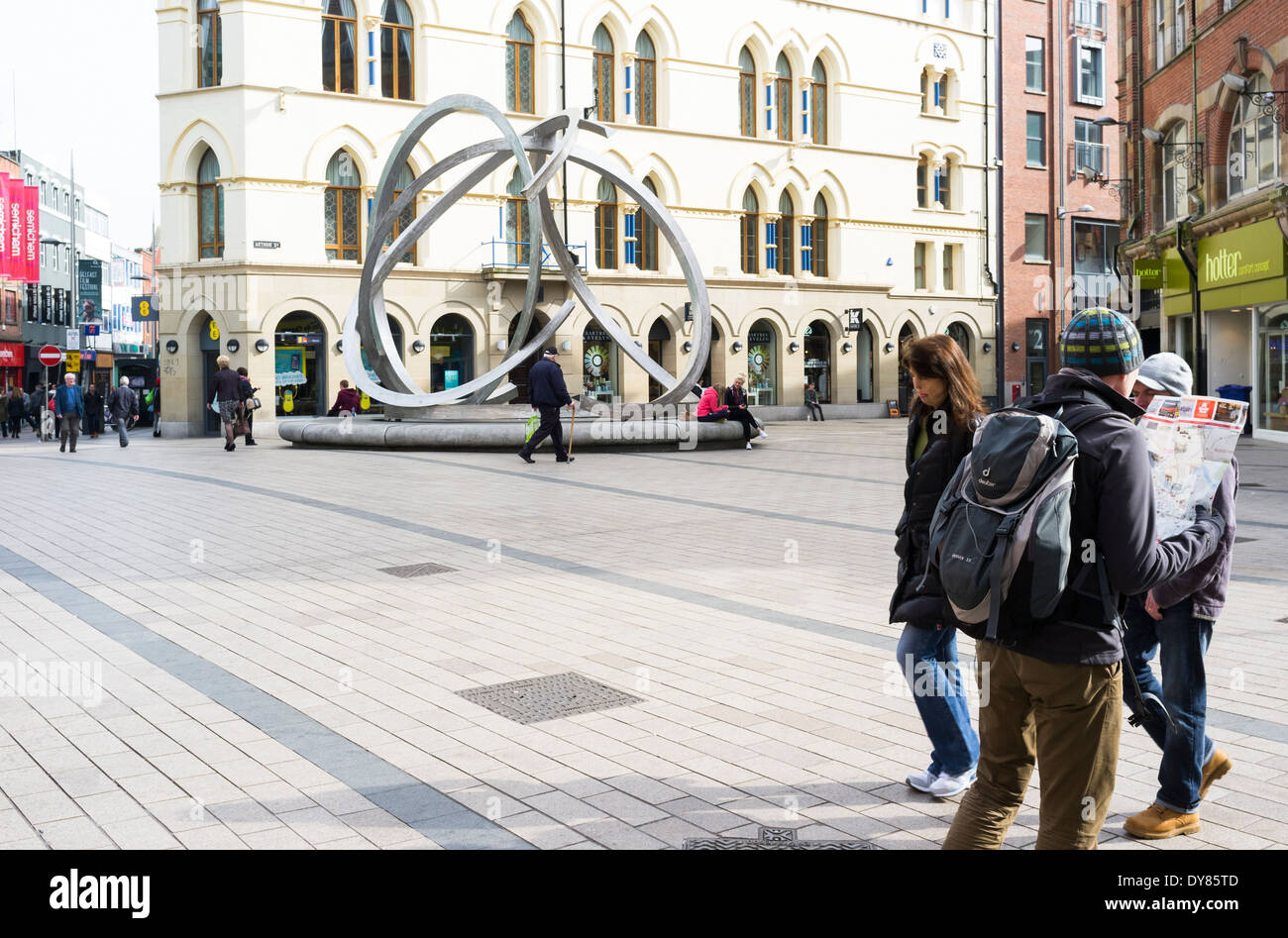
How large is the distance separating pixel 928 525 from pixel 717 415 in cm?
2164

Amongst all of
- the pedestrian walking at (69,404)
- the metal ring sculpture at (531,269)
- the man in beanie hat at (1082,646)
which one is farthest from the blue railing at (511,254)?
the man in beanie hat at (1082,646)

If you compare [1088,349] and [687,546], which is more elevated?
[1088,349]

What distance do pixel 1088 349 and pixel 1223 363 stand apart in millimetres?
27400

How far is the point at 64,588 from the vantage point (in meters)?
9.18

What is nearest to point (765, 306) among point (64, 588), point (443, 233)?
point (443, 233)

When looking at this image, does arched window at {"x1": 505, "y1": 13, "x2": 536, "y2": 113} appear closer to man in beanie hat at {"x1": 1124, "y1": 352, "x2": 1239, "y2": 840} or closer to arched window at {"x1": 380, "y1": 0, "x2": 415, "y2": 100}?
arched window at {"x1": 380, "y1": 0, "x2": 415, "y2": 100}

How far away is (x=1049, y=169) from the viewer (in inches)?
2025

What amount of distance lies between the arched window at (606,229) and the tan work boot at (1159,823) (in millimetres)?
38056

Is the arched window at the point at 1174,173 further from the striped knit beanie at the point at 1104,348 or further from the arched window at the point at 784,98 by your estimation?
the striped knit beanie at the point at 1104,348

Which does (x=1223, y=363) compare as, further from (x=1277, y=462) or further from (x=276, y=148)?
(x=276, y=148)

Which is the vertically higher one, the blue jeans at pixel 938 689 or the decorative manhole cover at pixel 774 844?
the blue jeans at pixel 938 689

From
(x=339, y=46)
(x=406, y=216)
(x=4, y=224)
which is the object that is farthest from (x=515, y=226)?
(x=4, y=224)

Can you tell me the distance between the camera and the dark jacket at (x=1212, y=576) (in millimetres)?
4238
